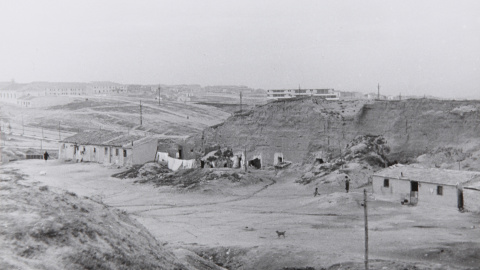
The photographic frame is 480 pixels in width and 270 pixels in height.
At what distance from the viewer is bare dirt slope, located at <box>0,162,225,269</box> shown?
30.0ft

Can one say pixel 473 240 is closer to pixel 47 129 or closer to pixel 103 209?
pixel 103 209

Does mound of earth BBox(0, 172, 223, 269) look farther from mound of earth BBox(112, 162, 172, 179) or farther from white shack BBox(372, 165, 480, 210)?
mound of earth BBox(112, 162, 172, 179)

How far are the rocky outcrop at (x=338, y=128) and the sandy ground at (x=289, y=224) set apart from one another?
5.99m

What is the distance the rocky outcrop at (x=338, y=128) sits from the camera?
35.9 m

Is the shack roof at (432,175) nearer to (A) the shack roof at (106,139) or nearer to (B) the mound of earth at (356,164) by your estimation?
(B) the mound of earth at (356,164)

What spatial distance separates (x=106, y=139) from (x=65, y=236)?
111 feet

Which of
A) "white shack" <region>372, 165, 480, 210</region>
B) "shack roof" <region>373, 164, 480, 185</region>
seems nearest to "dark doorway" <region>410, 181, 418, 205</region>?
"white shack" <region>372, 165, 480, 210</region>

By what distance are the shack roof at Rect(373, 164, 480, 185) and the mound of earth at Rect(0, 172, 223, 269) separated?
16.5 metres

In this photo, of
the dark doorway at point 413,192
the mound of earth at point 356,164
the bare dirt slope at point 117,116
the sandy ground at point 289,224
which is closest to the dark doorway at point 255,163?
the sandy ground at point 289,224

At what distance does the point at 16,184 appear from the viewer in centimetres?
1234

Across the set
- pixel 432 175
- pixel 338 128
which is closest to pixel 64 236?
pixel 432 175

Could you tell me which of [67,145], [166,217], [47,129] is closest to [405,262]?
[166,217]

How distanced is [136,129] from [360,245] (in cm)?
5289

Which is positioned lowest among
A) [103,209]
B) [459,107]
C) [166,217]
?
[166,217]
